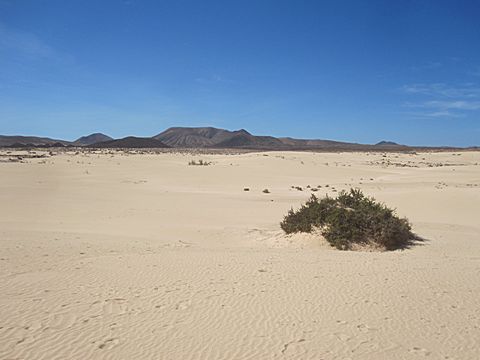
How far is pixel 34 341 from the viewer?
14.6 ft

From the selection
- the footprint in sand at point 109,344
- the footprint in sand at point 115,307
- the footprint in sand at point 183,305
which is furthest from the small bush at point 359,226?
the footprint in sand at point 109,344

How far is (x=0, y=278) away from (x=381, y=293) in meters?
6.12

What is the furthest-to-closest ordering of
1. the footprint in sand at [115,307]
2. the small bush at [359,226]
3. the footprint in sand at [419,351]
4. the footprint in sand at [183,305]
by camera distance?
1. the small bush at [359,226]
2. the footprint in sand at [183,305]
3. the footprint in sand at [115,307]
4. the footprint in sand at [419,351]

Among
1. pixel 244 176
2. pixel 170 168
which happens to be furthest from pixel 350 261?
pixel 170 168

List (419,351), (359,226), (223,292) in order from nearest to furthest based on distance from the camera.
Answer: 1. (419,351)
2. (223,292)
3. (359,226)

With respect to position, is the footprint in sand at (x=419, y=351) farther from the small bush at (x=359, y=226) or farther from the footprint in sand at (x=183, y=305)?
the small bush at (x=359, y=226)

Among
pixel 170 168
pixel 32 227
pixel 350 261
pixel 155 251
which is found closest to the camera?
pixel 350 261

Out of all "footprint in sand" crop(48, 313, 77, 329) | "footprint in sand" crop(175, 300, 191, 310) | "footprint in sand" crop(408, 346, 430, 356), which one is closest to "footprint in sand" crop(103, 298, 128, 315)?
"footprint in sand" crop(48, 313, 77, 329)

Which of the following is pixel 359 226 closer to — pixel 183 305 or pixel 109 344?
pixel 183 305

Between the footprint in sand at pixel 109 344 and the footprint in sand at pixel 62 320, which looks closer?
the footprint in sand at pixel 109 344

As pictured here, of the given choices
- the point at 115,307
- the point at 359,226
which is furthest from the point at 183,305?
the point at 359,226

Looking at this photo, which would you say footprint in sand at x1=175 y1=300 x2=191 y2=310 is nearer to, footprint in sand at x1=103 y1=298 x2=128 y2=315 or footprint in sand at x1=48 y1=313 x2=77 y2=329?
footprint in sand at x1=103 y1=298 x2=128 y2=315

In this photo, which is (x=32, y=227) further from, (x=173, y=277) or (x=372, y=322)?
(x=372, y=322)

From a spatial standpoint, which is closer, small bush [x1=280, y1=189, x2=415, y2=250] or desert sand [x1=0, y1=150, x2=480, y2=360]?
desert sand [x1=0, y1=150, x2=480, y2=360]
